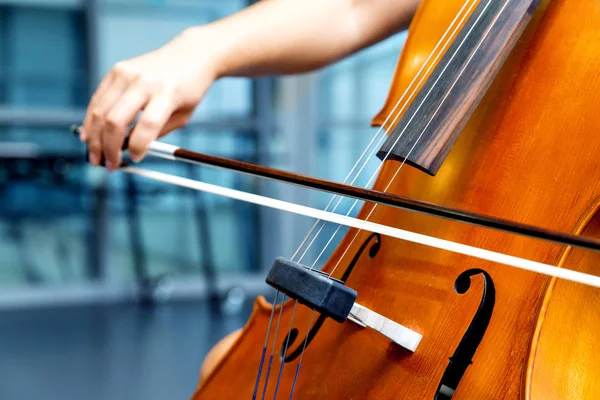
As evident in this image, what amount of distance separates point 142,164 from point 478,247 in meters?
3.03

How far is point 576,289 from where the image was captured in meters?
0.45

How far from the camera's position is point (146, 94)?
58 cm

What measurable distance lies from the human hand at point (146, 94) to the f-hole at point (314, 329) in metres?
0.22

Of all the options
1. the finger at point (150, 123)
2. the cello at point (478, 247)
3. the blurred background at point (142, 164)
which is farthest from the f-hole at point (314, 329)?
the blurred background at point (142, 164)

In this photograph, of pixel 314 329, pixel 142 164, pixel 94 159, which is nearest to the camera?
pixel 314 329

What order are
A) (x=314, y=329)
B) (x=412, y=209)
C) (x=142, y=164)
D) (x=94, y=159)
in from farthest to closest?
(x=142, y=164) < (x=94, y=159) < (x=314, y=329) < (x=412, y=209)

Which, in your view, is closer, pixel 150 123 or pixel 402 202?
pixel 402 202

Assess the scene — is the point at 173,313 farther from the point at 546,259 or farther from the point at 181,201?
the point at 546,259

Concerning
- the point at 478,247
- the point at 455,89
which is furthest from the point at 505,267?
the point at 455,89

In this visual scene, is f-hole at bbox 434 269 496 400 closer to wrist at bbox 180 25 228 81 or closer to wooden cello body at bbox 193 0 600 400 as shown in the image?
wooden cello body at bbox 193 0 600 400

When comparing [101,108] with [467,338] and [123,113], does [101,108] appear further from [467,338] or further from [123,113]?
[467,338]

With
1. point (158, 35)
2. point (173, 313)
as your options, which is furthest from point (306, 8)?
point (158, 35)

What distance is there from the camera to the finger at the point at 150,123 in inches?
22.8

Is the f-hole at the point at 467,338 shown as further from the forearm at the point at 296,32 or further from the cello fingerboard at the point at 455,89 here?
the forearm at the point at 296,32
